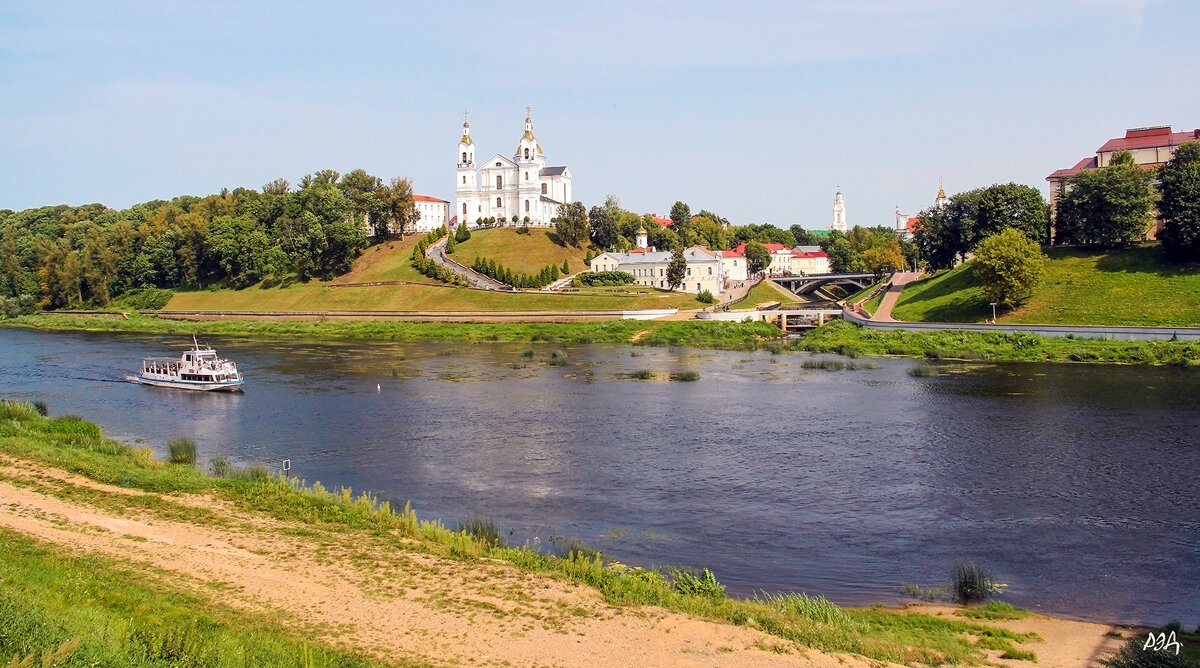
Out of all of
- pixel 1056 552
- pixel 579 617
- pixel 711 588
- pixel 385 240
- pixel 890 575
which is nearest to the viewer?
pixel 579 617

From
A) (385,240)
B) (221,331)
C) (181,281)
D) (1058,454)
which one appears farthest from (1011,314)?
(181,281)

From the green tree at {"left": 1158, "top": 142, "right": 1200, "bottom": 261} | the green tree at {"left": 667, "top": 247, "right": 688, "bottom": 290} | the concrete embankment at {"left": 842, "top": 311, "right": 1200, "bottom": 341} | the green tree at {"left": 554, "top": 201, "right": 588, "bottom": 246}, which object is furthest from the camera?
the green tree at {"left": 554, "top": 201, "right": 588, "bottom": 246}

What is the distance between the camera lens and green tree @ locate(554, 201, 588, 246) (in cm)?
10832

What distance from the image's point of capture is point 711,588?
56.4ft

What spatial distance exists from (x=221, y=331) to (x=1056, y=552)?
7320 centimetres

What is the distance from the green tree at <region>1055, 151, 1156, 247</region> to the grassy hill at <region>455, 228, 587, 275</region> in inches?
1986

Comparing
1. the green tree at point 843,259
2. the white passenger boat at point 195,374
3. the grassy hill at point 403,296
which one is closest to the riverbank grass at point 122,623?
the white passenger boat at point 195,374

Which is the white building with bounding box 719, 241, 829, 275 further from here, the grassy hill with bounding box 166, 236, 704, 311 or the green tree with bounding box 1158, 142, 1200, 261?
the green tree with bounding box 1158, 142, 1200, 261

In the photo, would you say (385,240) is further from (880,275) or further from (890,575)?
(890,575)

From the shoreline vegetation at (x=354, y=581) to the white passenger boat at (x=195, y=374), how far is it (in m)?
21.6

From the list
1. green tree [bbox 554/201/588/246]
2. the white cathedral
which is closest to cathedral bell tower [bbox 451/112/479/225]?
the white cathedral

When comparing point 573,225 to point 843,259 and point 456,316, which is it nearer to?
point 456,316

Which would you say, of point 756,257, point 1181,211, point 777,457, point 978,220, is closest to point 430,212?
point 756,257

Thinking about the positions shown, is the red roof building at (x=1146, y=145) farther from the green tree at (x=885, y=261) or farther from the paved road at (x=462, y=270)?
the paved road at (x=462, y=270)
